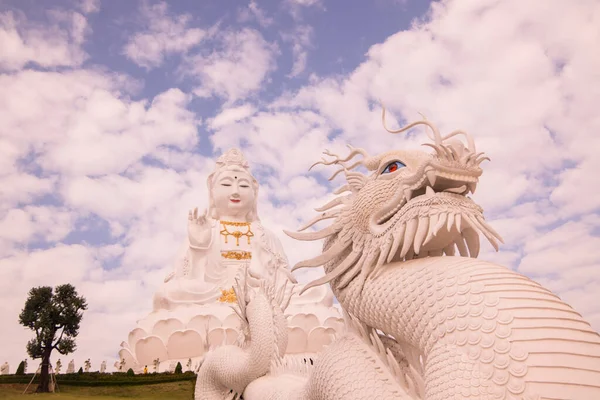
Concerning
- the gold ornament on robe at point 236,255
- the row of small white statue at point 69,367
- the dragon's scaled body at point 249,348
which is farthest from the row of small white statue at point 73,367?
the dragon's scaled body at point 249,348

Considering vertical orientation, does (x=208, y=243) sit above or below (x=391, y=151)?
above

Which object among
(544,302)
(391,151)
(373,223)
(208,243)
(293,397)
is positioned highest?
(208,243)

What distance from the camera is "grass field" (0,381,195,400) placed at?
385 inches

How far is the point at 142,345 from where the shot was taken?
39.4ft

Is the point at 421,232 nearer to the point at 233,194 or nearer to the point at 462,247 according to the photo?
the point at 462,247

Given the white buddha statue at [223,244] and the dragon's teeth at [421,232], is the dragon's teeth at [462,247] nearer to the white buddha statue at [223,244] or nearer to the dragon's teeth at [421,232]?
the dragon's teeth at [421,232]

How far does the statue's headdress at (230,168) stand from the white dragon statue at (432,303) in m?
11.9

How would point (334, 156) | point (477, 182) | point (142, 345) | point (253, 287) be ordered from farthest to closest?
point (142, 345)
point (253, 287)
point (334, 156)
point (477, 182)

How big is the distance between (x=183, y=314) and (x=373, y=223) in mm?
10391

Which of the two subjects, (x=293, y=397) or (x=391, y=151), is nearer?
(x=391, y=151)

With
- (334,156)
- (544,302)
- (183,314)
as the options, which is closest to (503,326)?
(544,302)

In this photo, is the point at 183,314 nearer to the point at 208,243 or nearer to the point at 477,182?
the point at 208,243

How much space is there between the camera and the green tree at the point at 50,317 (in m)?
12.2

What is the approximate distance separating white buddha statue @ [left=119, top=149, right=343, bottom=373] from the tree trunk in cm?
169
